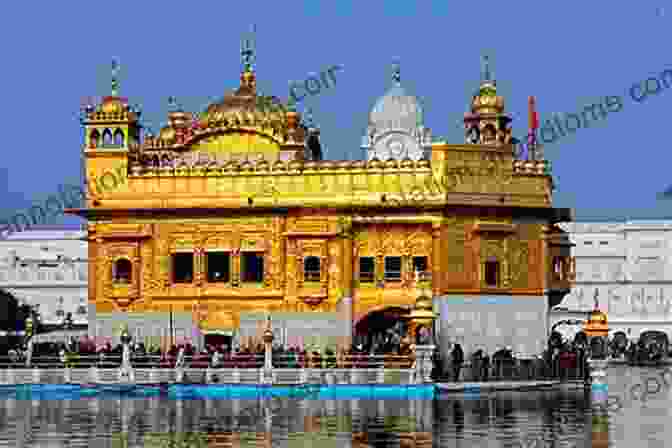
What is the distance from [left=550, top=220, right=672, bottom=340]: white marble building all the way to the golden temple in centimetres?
6616

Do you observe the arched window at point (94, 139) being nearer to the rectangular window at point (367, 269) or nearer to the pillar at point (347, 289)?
the pillar at point (347, 289)

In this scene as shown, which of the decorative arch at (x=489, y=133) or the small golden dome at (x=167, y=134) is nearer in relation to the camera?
the decorative arch at (x=489, y=133)

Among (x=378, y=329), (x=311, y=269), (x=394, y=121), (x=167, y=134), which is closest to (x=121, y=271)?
(x=311, y=269)

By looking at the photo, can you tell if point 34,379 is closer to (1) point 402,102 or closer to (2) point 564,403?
(2) point 564,403

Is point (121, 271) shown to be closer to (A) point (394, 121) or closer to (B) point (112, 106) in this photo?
(B) point (112, 106)

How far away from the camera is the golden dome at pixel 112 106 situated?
A: 4756 cm

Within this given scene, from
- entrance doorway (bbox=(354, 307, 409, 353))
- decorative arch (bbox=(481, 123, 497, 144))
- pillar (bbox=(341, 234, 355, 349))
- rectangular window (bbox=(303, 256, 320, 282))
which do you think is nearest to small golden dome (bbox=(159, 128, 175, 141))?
rectangular window (bbox=(303, 256, 320, 282))

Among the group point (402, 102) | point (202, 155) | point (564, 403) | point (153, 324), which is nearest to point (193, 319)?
point (153, 324)

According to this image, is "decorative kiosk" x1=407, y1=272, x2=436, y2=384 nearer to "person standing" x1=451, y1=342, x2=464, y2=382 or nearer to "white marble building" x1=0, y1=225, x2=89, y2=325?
"person standing" x1=451, y1=342, x2=464, y2=382

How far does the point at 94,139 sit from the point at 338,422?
17.5 m

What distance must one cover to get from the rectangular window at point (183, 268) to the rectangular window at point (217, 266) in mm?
497

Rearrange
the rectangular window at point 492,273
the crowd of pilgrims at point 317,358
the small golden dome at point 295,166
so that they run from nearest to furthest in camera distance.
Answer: the crowd of pilgrims at point 317,358, the rectangular window at point 492,273, the small golden dome at point 295,166

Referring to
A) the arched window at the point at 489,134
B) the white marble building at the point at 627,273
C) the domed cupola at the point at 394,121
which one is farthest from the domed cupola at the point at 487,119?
the white marble building at the point at 627,273

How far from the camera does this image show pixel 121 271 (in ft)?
Result: 154
